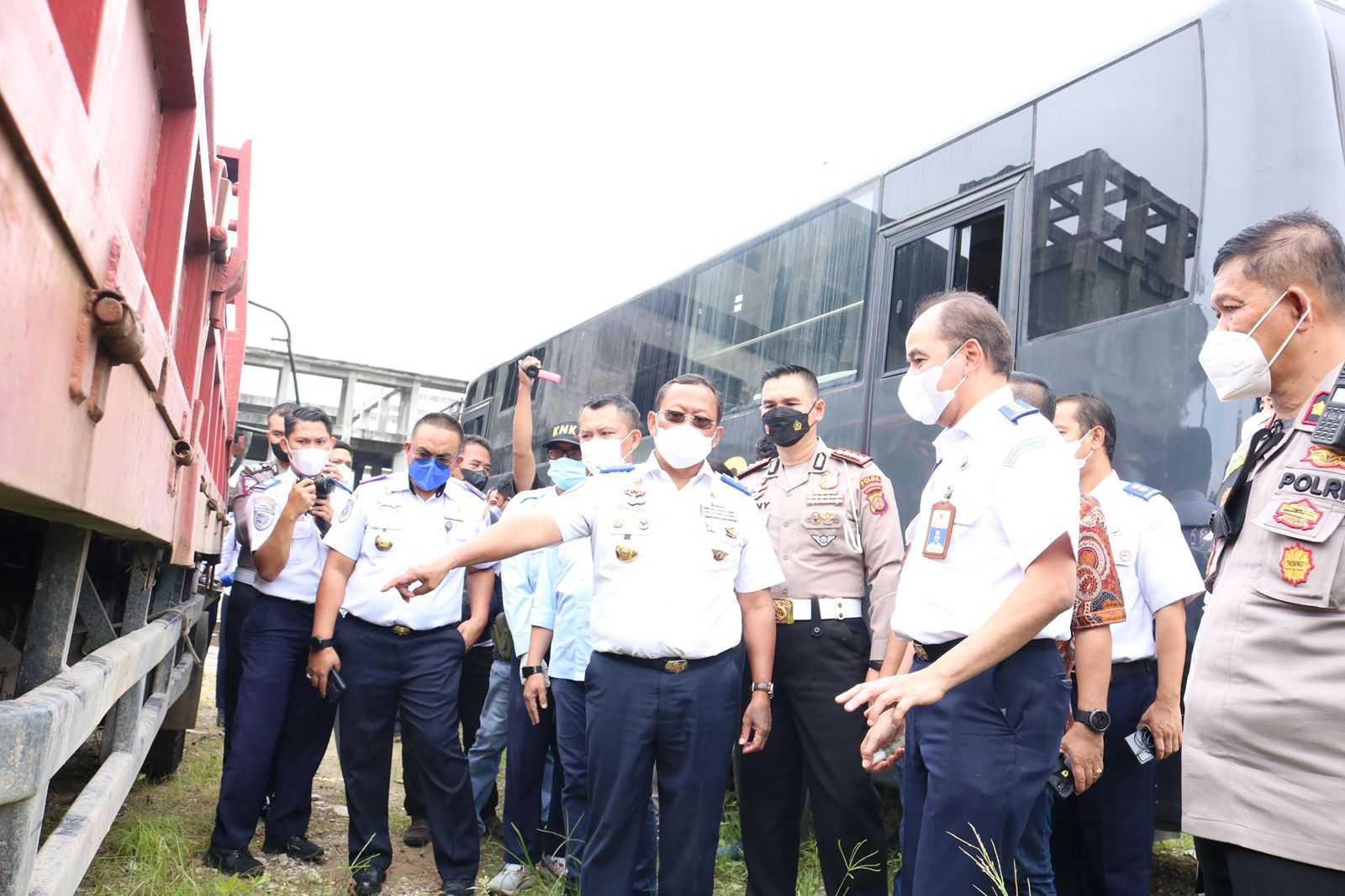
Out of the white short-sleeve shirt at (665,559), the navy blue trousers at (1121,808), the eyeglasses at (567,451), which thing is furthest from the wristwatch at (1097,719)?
the eyeglasses at (567,451)

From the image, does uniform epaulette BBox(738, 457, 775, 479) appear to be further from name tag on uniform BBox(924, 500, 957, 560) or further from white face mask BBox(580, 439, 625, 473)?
name tag on uniform BBox(924, 500, 957, 560)

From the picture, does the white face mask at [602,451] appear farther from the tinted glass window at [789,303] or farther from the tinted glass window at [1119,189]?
the tinted glass window at [1119,189]

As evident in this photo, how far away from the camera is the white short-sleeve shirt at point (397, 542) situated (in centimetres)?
367

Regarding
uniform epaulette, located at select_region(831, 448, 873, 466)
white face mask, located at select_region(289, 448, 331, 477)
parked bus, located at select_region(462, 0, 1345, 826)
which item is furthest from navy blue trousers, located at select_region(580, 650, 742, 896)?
white face mask, located at select_region(289, 448, 331, 477)

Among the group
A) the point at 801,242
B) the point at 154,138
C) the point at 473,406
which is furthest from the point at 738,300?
the point at 473,406

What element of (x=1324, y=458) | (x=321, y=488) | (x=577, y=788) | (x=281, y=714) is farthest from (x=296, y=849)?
(x=1324, y=458)

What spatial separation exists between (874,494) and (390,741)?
1.93 metres

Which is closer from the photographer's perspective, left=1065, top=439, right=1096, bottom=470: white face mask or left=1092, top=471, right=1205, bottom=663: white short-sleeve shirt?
left=1092, top=471, right=1205, bottom=663: white short-sleeve shirt

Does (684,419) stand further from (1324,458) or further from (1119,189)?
(1119,189)

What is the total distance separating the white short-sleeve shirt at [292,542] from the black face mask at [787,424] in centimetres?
170

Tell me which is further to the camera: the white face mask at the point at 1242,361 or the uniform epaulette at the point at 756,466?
the uniform epaulette at the point at 756,466

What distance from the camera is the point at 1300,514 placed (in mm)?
1521

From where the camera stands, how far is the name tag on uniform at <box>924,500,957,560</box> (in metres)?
2.17

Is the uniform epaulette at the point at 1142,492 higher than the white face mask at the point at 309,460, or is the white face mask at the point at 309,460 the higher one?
the uniform epaulette at the point at 1142,492
